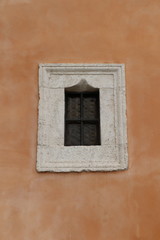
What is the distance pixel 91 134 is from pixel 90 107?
247mm

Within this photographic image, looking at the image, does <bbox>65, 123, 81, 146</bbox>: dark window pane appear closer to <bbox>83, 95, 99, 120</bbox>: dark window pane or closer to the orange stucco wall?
<bbox>83, 95, 99, 120</bbox>: dark window pane

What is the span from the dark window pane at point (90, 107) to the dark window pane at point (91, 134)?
0.08 metres

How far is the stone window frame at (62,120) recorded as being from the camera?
3.17 meters

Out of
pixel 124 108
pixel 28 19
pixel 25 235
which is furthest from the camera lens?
pixel 28 19

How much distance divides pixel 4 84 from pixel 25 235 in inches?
49.7

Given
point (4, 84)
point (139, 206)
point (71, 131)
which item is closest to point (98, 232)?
point (139, 206)

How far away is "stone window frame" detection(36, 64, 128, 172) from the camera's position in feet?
10.4

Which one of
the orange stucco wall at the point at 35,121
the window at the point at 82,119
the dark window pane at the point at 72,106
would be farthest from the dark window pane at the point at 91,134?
the orange stucco wall at the point at 35,121

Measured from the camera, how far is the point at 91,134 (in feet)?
11.0

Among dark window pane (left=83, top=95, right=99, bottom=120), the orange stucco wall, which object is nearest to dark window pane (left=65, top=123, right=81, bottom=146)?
dark window pane (left=83, top=95, right=99, bottom=120)

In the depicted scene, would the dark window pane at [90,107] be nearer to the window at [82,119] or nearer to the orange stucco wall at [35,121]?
the window at [82,119]

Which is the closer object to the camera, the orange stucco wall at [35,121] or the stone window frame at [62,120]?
the orange stucco wall at [35,121]

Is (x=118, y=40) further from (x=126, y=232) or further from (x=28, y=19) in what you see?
(x=126, y=232)

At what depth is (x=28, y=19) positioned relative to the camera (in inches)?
140
